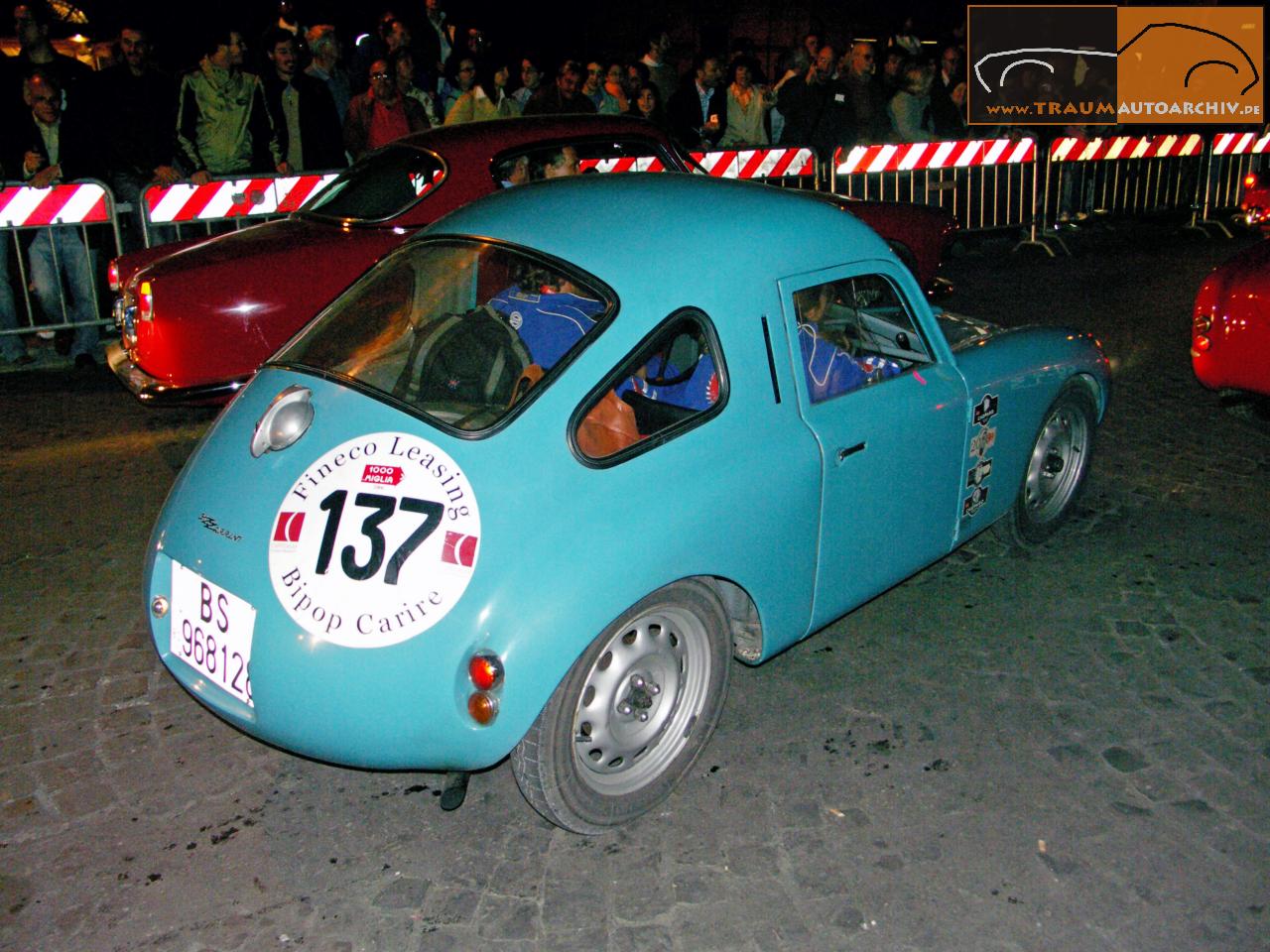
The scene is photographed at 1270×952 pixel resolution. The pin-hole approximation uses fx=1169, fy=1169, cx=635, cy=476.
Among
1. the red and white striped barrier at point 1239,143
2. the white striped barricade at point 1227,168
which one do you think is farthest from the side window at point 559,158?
the red and white striped barrier at point 1239,143

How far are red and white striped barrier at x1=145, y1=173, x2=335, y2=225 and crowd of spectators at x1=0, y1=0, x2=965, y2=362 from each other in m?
0.15

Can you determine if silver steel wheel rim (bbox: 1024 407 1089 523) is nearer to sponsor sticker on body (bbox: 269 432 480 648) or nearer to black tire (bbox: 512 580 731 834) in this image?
black tire (bbox: 512 580 731 834)

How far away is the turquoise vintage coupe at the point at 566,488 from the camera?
3062mm

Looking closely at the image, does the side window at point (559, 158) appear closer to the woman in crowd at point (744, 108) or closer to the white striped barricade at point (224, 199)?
the white striped barricade at point (224, 199)

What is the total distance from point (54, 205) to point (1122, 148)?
486 inches

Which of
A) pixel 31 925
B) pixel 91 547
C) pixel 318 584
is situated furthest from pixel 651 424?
pixel 91 547

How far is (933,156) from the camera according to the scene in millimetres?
12828

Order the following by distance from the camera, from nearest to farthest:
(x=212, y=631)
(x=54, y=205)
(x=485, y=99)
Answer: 1. (x=212, y=631)
2. (x=54, y=205)
3. (x=485, y=99)

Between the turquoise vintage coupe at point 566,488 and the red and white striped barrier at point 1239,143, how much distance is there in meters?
13.6

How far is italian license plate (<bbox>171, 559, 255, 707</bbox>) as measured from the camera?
3.21 meters

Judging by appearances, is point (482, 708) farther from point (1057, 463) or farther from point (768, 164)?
point (768, 164)

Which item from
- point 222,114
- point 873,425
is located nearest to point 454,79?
point 222,114

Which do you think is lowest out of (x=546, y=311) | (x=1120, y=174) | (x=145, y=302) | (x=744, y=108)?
(x=1120, y=174)

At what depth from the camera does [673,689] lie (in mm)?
3559
